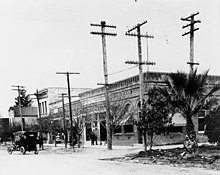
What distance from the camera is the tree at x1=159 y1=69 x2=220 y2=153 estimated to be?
17047mm


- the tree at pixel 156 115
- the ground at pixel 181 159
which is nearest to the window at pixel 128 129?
the ground at pixel 181 159

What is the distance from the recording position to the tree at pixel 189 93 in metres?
17.0

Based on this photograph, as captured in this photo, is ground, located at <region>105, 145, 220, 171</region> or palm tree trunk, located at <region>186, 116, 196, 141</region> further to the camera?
palm tree trunk, located at <region>186, 116, 196, 141</region>

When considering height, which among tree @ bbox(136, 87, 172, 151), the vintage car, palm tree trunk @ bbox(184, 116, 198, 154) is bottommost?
the vintage car

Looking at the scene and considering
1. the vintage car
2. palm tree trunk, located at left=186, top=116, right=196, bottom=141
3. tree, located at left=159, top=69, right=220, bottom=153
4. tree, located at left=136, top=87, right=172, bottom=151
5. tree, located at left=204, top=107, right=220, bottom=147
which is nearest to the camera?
tree, located at left=159, top=69, right=220, bottom=153

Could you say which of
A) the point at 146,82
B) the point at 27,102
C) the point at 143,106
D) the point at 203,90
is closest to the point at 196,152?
the point at 203,90

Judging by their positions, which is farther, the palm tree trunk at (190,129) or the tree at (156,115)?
the tree at (156,115)

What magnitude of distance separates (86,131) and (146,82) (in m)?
15.5

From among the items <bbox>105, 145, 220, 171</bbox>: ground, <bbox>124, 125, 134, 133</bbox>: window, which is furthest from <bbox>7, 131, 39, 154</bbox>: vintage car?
<bbox>105, 145, 220, 171</bbox>: ground

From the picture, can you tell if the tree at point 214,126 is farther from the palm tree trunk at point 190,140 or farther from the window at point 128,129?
the window at point 128,129

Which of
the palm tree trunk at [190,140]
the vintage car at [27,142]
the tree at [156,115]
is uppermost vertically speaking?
the tree at [156,115]

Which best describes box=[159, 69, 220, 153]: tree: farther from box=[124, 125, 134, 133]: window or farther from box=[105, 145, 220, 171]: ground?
box=[124, 125, 134, 133]: window

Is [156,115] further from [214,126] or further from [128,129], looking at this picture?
[128,129]

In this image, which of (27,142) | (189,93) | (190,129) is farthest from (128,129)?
(189,93)
